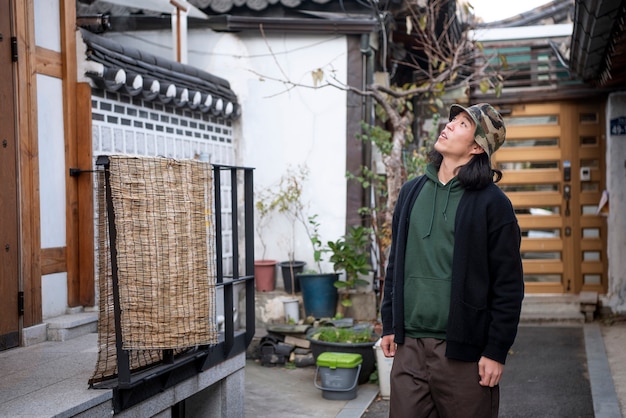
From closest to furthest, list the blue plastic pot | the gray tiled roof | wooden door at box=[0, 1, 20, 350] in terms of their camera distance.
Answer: wooden door at box=[0, 1, 20, 350]
the gray tiled roof
the blue plastic pot

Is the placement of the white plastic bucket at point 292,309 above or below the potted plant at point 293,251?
below

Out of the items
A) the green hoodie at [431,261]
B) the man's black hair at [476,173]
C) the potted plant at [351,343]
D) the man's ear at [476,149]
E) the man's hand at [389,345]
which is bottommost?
the potted plant at [351,343]

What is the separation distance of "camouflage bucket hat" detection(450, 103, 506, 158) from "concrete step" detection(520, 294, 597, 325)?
7915mm

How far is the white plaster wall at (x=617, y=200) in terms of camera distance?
11211 mm

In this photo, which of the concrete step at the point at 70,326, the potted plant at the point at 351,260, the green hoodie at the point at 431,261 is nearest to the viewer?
the green hoodie at the point at 431,261

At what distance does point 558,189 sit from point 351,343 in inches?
222

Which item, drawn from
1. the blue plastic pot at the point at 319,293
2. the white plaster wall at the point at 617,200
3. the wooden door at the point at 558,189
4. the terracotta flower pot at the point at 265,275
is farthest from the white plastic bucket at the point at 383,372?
the wooden door at the point at 558,189

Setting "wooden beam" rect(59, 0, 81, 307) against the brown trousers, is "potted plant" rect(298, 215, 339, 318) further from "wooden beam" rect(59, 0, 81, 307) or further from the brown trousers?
the brown trousers

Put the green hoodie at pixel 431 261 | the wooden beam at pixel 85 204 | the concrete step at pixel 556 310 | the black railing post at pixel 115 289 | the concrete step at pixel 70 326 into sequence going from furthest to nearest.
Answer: the concrete step at pixel 556 310 < the wooden beam at pixel 85 204 < the concrete step at pixel 70 326 < the black railing post at pixel 115 289 < the green hoodie at pixel 431 261

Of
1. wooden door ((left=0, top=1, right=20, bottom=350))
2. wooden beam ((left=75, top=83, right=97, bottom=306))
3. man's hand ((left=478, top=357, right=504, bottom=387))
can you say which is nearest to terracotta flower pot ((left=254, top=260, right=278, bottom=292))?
wooden beam ((left=75, top=83, right=97, bottom=306))

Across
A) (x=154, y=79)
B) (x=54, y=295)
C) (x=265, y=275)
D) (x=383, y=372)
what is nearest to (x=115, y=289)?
(x=54, y=295)

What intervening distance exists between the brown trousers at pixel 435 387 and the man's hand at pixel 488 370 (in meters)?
0.03

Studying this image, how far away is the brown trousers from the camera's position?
3.57m

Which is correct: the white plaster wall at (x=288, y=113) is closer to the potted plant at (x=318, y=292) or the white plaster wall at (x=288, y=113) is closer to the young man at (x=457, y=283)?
the potted plant at (x=318, y=292)
